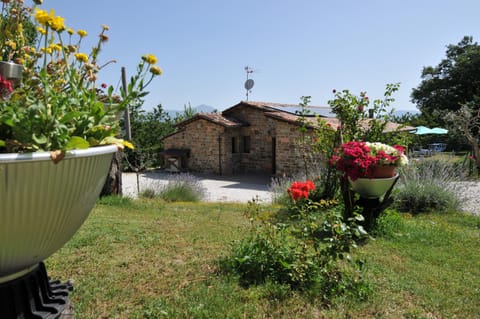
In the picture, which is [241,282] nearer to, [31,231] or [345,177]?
[31,231]

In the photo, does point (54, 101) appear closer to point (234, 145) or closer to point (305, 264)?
point (305, 264)

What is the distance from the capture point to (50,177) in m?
0.99

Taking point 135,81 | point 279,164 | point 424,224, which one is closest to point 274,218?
point 424,224

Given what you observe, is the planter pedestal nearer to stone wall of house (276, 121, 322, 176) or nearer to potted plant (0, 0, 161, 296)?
potted plant (0, 0, 161, 296)

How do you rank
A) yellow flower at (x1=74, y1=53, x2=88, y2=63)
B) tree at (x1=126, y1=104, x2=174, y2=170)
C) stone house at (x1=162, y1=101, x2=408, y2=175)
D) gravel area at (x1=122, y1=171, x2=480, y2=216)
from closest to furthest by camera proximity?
yellow flower at (x1=74, y1=53, x2=88, y2=63)
gravel area at (x1=122, y1=171, x2=480, y2=216)
stone house at (x1=162, y1=101, x2=408, y2=175)
tree at (x1=126, y1=104, x2=174, y2=170)

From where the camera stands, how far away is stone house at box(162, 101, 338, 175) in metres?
15.4

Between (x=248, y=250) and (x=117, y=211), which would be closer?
(x=248, y=250)

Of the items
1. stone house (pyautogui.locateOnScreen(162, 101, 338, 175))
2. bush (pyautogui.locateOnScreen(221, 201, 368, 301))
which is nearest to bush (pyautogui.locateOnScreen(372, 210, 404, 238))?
bush (pyautogui.locateOnScreen(221, 201, 368, 301))

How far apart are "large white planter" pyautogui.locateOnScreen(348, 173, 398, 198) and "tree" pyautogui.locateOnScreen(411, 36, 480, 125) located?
71.5 ft

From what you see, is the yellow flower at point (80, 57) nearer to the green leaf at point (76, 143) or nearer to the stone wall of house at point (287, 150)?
the green leaf at point (76, 143)

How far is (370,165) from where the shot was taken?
3758 mm

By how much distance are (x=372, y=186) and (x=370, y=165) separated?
307mm

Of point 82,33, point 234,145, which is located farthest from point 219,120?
point 82,33

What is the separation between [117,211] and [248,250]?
3420 mm
